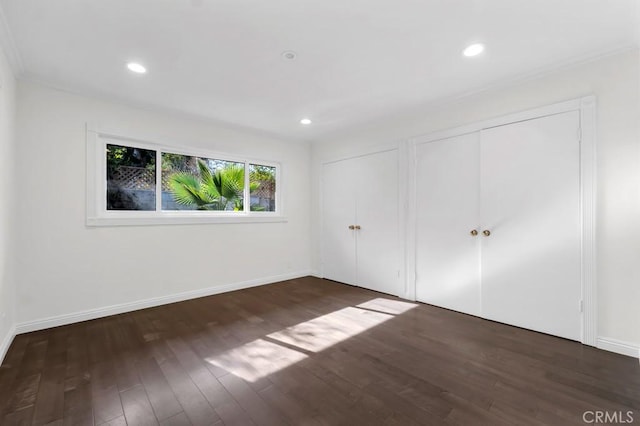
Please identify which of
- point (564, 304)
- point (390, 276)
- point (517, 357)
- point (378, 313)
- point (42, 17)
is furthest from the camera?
point (390, 276)

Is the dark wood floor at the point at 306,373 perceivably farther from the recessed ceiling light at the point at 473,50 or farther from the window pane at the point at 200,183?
the recessed ceiling light at the point at 473,50

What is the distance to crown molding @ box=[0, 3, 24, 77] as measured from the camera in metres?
1.95

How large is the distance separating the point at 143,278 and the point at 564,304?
4526mm

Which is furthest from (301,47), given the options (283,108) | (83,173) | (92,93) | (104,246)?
(104,246)

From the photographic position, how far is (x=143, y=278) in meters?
3.43

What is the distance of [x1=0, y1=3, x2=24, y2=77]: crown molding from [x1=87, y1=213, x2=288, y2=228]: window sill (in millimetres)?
1499

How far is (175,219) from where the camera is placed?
3.70 m

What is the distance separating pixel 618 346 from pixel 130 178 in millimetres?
5207

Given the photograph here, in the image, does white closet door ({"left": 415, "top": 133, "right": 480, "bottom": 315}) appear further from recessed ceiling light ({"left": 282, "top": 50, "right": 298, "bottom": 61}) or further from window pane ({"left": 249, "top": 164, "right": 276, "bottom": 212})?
window pane ({"left": 249, "top": 164, "right": 276, "bottom": 212})

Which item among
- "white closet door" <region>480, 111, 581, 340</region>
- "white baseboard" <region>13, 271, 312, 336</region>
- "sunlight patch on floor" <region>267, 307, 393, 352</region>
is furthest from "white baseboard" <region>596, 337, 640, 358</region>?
"white baseboard" <region>13, 271, 312, 336</region>

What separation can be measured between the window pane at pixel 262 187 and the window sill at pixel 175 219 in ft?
0.65

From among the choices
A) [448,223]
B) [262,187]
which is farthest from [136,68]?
[448,223]

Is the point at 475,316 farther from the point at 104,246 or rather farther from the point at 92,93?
the point at 92,93

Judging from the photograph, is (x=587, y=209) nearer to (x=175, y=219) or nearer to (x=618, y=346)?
(x=618, y=346)
